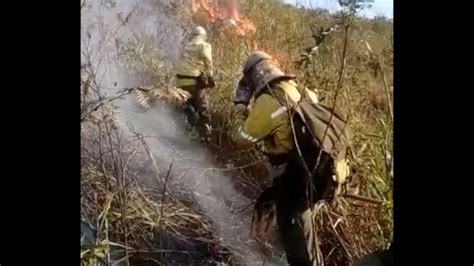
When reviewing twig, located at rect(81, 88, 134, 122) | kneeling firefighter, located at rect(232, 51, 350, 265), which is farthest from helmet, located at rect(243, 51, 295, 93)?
twig, located at rect(81, 88, 134, 122)

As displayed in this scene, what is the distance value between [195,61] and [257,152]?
0.27 metres

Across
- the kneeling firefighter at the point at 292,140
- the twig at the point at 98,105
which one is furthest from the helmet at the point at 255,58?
the twig at the point at 98,105

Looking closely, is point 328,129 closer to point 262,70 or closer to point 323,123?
point 323,123

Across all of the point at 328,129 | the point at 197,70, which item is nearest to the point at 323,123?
the point at 328,129

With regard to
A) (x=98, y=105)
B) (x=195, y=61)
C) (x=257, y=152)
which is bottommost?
(x=257, y=152)

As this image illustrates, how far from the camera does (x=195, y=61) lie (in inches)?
74.9

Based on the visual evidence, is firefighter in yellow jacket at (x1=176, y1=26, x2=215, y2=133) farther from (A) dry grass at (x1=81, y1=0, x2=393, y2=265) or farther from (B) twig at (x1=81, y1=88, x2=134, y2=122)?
(B) twig at (x1=81, y1=88, x2=134, y2=122)

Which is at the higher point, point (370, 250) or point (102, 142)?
point (102, 142)

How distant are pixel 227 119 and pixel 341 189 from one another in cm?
33

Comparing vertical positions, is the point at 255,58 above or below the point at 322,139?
above

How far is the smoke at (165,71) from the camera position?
188 centimetres
